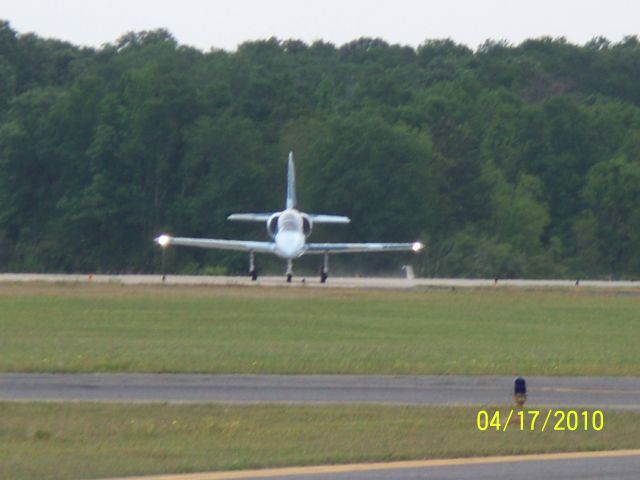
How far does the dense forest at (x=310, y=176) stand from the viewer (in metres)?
72.4

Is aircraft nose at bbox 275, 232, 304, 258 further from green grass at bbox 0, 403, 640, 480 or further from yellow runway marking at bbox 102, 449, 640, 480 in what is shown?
yellow runway marking at bbox 102, 449, 640, 480

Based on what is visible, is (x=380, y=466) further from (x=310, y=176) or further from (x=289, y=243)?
(x=310, y=176)

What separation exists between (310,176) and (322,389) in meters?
55.2

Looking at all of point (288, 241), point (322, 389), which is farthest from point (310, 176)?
point (322, 389)

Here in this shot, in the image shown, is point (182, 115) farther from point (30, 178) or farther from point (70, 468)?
point (70, 468)

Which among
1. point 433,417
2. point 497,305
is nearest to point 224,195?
point 497,305

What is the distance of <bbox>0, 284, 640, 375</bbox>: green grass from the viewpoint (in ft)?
72.6

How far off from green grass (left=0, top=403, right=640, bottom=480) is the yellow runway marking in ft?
0.75

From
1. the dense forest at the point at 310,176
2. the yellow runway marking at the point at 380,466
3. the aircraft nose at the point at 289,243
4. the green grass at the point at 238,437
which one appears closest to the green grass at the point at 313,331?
the green grass at the point at 238,437

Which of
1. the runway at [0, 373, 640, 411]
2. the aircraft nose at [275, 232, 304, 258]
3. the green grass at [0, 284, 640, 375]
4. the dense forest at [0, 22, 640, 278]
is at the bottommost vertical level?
the runway at [0, 373, 640, 411]

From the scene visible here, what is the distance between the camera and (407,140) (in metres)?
73.8

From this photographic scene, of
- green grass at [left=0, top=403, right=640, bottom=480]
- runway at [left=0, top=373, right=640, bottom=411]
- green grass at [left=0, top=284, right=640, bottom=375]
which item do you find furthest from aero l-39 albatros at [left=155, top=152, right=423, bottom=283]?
green grass at [left=0, top=403, right=640, bottom=480]

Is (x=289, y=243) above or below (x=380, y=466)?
above

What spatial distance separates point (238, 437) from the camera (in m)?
14.1
